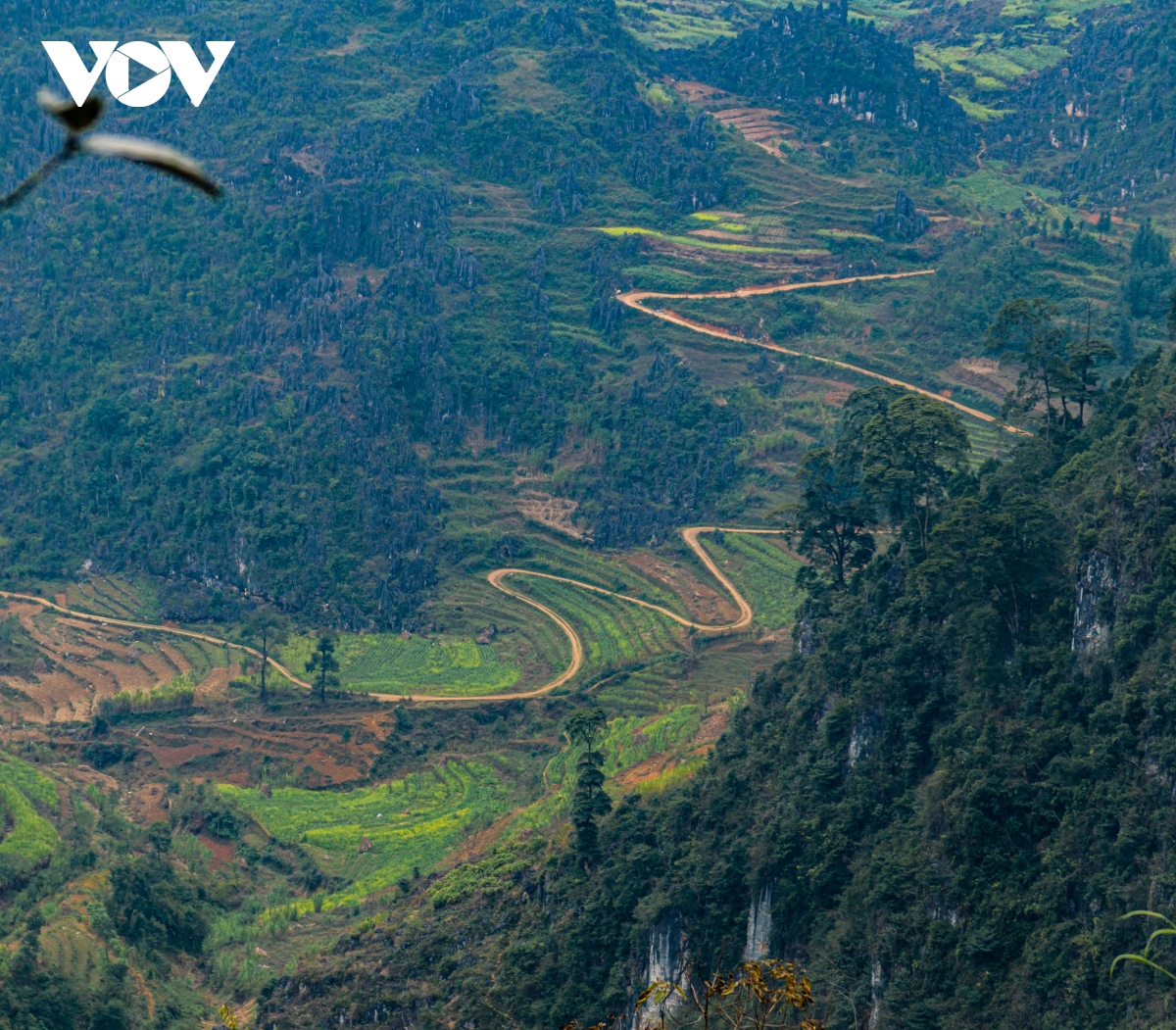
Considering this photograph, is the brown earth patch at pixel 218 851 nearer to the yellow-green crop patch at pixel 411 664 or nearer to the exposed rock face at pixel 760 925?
the yellow-green crop patch at pixel 411 664

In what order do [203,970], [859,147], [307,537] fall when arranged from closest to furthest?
[203,970] → [307,537] → [859,147]

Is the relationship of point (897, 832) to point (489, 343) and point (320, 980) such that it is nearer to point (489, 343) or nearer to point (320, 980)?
point (320, 980)

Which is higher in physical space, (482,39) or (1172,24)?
(482,39)

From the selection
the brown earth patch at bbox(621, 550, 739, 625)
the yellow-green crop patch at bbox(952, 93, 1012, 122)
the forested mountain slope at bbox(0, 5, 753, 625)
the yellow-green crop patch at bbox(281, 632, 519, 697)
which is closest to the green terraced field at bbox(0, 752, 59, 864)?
the yellow-green crop patch at bbox(281, 632, 519, 697)

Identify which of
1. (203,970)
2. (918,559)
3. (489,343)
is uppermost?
(918,559)

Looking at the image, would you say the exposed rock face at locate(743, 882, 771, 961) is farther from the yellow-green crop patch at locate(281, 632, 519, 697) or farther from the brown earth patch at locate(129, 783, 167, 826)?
the yellow-green crop patch at locate(281, 632, 519, 697)

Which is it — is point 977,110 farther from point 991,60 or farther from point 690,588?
point 690,588

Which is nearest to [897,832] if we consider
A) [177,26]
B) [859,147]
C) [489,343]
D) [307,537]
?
[307,537]
